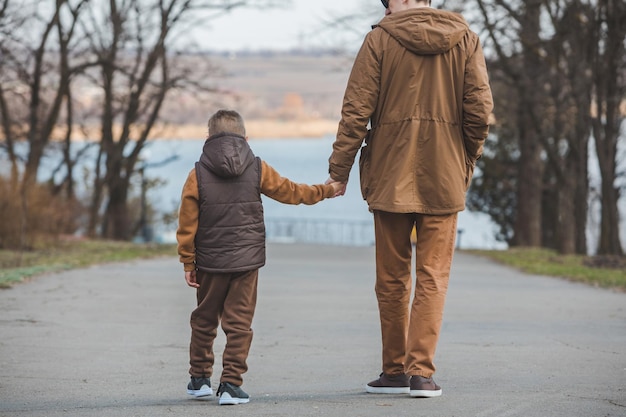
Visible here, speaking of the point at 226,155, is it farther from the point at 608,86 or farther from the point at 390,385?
the point at 608,86

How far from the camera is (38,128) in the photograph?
3238cm

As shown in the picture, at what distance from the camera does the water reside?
4645 cm

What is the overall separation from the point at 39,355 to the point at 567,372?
3335 mm

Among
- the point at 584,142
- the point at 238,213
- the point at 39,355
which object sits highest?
the point at 584,142

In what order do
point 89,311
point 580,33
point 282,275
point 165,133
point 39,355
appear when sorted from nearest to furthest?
1. point 39,355
2. point 89,311
3. point 282,275
4. point 580,33
5. point 165,133

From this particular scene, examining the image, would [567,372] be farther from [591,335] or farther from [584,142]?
[584,142]

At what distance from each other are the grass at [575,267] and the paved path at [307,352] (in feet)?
3.03

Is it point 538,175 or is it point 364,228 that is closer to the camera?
point 538,175

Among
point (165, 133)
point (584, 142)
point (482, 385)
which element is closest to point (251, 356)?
point (482, 385)

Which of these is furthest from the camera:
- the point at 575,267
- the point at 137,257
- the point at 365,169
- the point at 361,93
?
the point at 137,257

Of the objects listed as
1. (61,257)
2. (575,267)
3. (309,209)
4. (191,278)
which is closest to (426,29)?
(191,278)

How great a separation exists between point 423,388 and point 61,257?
14.0 metres

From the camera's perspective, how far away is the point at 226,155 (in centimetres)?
612

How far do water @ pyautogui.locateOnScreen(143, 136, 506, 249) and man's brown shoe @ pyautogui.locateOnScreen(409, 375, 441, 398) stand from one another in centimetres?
184
